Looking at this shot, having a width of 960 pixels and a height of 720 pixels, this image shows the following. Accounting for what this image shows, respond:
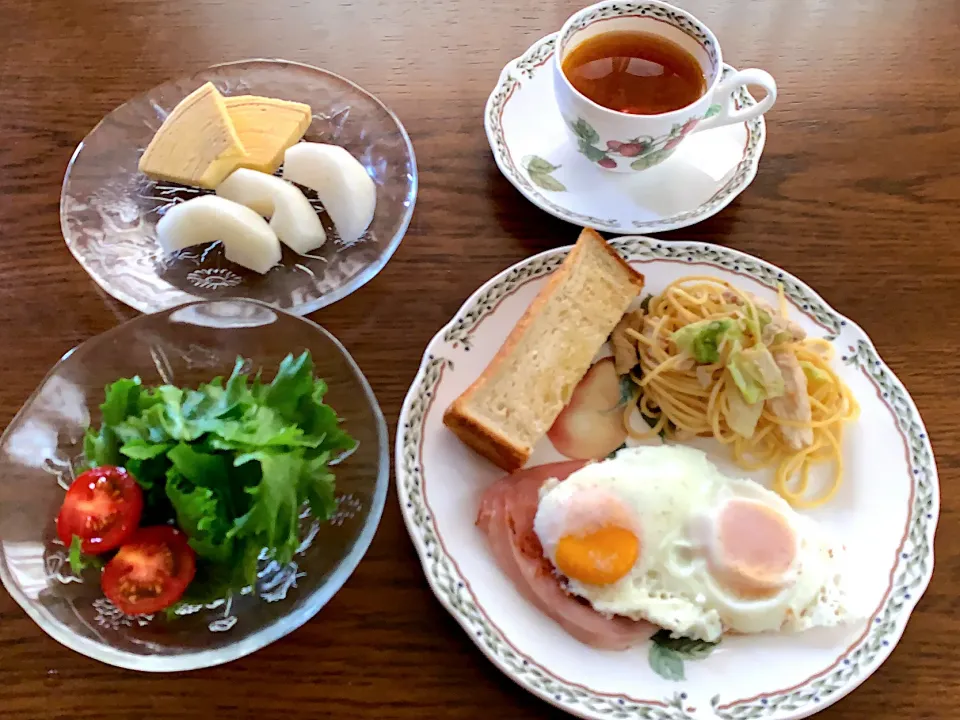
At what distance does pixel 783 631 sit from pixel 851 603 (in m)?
0.13

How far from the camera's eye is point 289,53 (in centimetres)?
201

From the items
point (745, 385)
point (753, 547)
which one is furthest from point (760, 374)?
point (753, 547)

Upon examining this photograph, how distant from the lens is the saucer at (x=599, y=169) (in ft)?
5.78

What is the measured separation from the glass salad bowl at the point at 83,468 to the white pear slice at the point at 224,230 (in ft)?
0.49

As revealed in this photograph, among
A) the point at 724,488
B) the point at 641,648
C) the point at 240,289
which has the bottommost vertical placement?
the point at 641,648

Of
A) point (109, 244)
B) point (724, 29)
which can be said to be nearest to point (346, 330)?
point (109, 244)

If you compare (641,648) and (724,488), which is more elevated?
(724,488)

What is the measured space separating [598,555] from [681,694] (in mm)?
257

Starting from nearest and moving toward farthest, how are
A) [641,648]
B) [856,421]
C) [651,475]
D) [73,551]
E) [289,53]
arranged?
[73,551], [641,648], [651,475], [856,421], [289,53]

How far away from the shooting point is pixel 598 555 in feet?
4.51

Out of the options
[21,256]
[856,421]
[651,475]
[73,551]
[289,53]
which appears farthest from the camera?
[289,53]

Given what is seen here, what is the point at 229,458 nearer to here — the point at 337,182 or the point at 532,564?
the point at 532,564

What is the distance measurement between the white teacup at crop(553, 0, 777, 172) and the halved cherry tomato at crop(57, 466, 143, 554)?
112 centimetres

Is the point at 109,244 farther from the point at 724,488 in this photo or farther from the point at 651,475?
the point at 724,488
